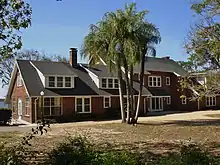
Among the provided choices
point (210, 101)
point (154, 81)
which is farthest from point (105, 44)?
point (210, 101)

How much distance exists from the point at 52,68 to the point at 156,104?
56.4 ft

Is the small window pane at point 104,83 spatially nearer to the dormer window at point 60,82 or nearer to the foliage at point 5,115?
the dormer window at point 60,82

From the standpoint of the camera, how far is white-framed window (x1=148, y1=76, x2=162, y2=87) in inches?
1775

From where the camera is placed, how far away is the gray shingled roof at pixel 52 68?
33769 mm

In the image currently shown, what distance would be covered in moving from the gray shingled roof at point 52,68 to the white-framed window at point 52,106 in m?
2.81

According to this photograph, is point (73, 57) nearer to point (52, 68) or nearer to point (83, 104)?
Result: point (52, 68)

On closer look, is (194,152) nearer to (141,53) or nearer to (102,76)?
(141,53)

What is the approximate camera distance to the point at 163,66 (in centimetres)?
4866

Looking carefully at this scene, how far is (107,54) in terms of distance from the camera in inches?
1011

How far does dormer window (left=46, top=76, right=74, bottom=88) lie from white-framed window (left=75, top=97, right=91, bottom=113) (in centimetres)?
179

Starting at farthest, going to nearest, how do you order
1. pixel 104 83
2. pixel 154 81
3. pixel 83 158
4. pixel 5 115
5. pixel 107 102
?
pixel 154 81 < pixel 104 83 < pixel 107 102 < pixel 5 115 < pixel 83 158

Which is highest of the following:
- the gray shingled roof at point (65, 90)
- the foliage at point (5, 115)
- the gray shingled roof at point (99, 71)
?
the gray shingled roof at point (99, 71)

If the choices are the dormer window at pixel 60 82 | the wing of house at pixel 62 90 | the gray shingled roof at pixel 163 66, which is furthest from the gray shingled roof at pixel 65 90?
the gray shingled roof at pixel 163 66

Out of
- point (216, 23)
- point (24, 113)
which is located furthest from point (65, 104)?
point (216, 23)
